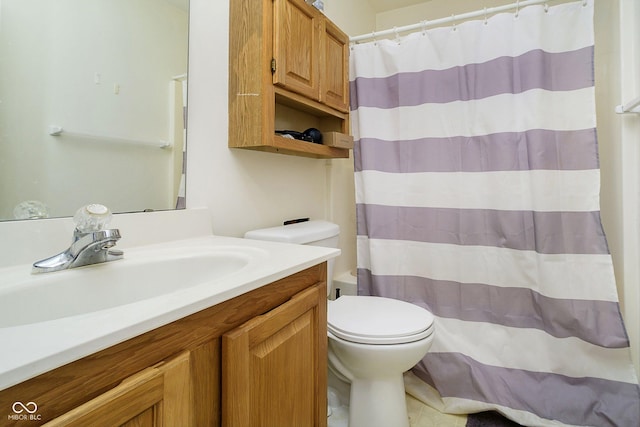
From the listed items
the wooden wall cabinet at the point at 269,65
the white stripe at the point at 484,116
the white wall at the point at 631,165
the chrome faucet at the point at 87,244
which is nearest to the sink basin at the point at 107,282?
the chrome faucet at the point at 87,244

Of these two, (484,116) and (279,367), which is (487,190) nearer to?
(484,116)

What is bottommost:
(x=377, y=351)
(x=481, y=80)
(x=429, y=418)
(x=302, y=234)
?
(x=429, y=418)

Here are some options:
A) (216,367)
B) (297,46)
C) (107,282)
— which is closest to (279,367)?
(216,367)

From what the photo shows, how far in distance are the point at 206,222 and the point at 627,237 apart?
1.64m

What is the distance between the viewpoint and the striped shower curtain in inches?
49.4

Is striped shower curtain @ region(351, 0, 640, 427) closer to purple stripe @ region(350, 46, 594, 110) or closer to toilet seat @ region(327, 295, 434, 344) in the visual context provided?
purple stripe @ region(350, 46, 594, 110)

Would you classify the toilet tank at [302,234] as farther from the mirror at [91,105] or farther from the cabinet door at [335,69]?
the cabinet door at [335,69]

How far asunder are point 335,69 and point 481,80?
68 cm

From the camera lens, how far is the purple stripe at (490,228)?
1.26 metres

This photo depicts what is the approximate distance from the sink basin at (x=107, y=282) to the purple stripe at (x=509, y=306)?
3.19 ft

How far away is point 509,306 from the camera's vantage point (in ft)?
4.57

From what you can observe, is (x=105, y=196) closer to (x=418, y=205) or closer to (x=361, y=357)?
(x=361, y=357)

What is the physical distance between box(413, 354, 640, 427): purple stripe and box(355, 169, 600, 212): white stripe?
0.66 m

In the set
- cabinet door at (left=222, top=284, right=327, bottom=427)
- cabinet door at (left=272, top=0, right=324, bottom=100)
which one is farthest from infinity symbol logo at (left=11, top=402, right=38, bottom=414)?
cabinet door at (left=272, top=0, right=324, bottom=100)
